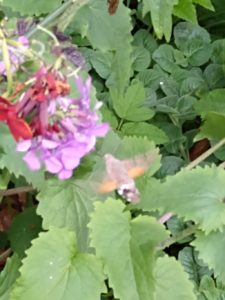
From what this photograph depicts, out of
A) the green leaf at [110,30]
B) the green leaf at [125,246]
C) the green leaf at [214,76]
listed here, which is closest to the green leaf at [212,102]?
the green leaf at [214,76]

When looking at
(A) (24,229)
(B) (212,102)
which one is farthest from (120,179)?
(B) (212,102)

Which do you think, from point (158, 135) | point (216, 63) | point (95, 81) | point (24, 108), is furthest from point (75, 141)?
point (216, 63)

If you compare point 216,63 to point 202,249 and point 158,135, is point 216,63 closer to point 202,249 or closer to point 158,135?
point 158,135

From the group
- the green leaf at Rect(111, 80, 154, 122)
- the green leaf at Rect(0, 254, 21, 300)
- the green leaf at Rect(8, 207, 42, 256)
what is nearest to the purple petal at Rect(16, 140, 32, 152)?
the green leaf at Rect(0, 254, 21, 300)

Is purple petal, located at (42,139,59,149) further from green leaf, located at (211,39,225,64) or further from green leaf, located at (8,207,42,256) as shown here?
green leaf, located at (211,39,225,64)

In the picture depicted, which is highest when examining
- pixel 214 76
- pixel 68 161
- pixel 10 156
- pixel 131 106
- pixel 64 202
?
pixel 68 161

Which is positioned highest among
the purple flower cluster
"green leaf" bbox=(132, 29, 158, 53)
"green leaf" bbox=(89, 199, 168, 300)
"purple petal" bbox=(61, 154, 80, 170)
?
the purple flower cluster

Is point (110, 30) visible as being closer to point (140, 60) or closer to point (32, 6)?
point (32, 6)
